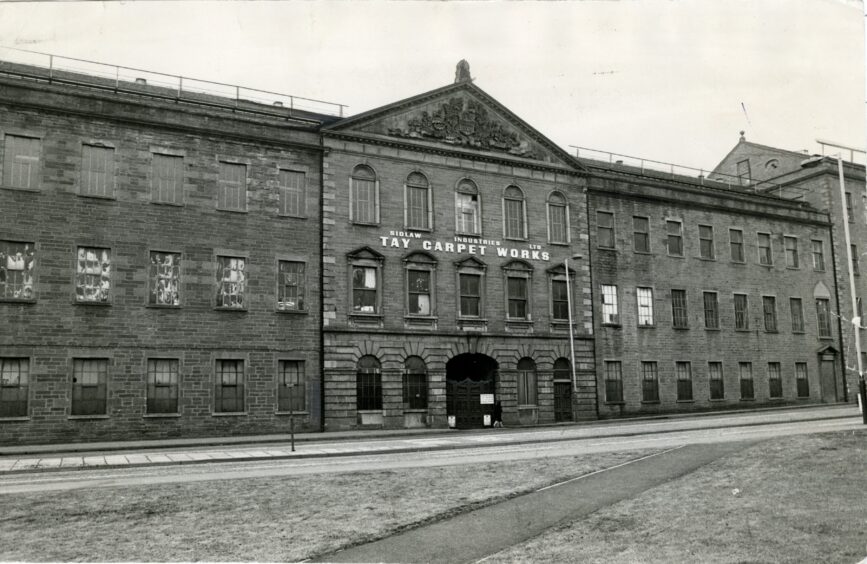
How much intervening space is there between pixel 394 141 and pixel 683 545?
27360mm

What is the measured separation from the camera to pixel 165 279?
29.5m

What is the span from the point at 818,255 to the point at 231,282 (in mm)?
38385

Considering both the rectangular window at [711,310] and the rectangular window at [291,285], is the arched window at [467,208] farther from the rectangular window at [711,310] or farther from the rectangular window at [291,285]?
the rectangular window at [711,310]

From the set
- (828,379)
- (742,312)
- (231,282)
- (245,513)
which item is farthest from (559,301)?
(245,513)

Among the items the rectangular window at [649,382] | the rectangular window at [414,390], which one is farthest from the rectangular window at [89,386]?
the rectangular window at [649,382]

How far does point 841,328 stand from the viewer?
161 feet

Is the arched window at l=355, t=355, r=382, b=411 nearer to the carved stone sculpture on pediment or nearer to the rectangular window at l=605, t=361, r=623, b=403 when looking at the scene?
the carved stone sculpture on pediment

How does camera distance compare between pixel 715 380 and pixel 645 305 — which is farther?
pixel 715 380

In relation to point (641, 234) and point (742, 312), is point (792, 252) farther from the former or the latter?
point (641, 234)

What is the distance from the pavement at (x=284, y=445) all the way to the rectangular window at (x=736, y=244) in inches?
576

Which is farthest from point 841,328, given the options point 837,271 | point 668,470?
point 668,470

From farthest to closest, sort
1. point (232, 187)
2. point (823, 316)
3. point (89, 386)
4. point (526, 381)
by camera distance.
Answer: point (823, 316)
point (526, 381)
point (232, 187)
point (89, 386)

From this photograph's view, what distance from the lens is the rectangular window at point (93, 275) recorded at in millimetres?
28016

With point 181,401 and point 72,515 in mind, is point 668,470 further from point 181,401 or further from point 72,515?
point 181,401
